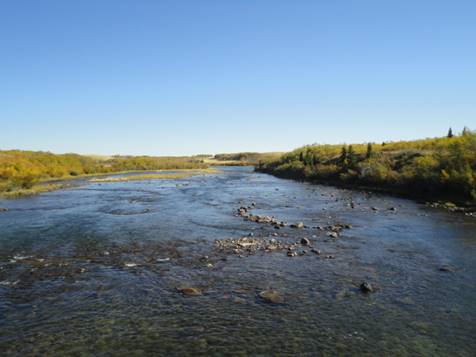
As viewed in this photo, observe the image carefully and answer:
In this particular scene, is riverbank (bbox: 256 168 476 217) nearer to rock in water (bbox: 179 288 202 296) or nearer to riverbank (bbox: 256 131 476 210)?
riverbank (bbox: 256 131 476 210)

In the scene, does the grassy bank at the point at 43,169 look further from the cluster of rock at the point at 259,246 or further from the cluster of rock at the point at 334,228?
the cluster of rock at the point at 334,228

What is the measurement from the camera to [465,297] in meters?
10.6

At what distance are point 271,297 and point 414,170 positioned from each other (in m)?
31.2

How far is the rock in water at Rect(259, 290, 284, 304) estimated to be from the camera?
34.6 feet

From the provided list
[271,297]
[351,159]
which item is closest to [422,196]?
[351,159]

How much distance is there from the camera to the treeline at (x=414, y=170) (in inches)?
1151

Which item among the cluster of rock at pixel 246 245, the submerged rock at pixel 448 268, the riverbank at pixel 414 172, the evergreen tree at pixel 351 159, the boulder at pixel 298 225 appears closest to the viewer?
the submerged rock at pixel 448 268

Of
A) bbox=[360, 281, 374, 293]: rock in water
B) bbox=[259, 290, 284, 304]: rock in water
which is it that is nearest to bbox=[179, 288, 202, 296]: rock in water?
bbox=[259, 290, 284, 304]: rock in water

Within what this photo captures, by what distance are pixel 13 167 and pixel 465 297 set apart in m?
60.0

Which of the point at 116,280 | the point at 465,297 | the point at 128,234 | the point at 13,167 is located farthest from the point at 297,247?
the point at 13,167

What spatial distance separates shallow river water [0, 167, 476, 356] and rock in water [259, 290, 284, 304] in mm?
126

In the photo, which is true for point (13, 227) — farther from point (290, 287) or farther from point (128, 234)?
point (290, 287)

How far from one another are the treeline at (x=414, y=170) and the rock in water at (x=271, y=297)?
22824 mm

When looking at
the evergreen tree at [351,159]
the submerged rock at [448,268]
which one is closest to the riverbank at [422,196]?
the evergreen tree at [351,159]
